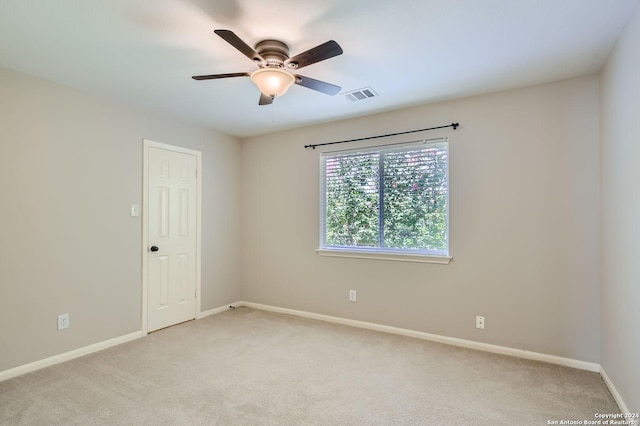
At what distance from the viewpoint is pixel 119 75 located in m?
2.78

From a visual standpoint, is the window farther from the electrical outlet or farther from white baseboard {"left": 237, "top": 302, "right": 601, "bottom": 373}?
the electrical outlet

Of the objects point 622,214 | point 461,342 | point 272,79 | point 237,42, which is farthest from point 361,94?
point 461,342

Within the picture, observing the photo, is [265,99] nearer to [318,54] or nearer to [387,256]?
[318,54]

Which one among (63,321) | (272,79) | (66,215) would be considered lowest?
(63,321)

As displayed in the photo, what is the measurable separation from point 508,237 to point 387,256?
1.18 metres

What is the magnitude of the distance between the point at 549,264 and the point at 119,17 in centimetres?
364

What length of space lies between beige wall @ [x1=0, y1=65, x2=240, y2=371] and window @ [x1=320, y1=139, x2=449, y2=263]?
2029 mm

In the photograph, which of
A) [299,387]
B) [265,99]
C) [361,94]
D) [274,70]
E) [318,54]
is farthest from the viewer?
[361,94]

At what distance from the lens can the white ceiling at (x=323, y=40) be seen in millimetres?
1899

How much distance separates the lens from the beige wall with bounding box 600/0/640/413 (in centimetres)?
194

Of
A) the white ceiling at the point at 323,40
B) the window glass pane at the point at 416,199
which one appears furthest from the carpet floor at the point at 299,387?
the white ceiling at the point at 323,40

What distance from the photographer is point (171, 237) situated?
3932mm

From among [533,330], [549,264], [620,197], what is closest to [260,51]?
[620,197]

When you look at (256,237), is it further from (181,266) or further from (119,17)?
(119,17)
